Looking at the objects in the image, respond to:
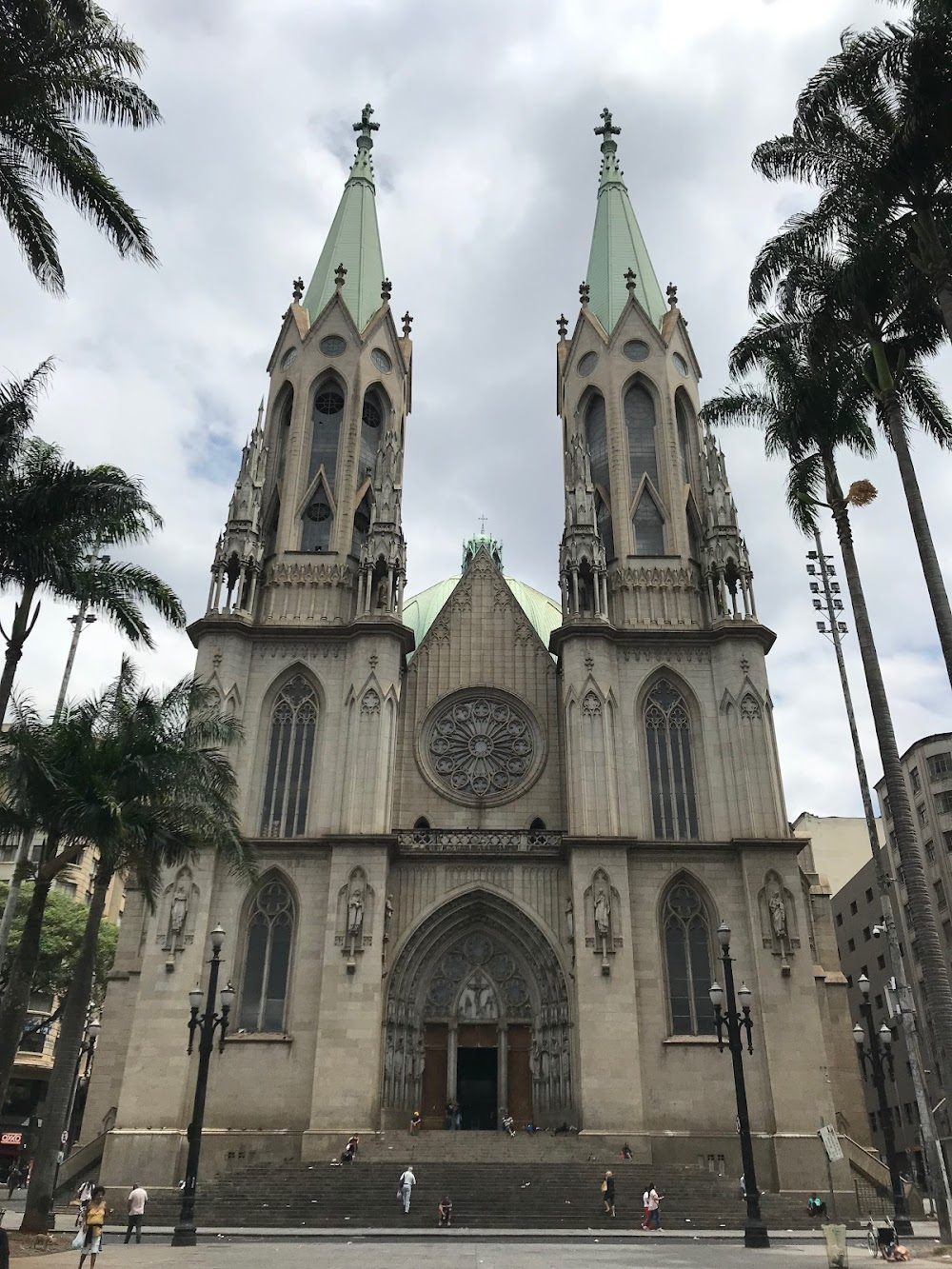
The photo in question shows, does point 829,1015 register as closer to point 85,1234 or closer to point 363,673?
point 363,673

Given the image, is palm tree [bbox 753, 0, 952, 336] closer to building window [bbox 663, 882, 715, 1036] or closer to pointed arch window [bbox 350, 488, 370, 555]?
building window [bbox 663, 882, 715, 1036]

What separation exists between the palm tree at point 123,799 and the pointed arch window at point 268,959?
18.3 feet

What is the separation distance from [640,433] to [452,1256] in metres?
28.4

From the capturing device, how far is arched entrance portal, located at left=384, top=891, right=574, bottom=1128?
92.3 feet

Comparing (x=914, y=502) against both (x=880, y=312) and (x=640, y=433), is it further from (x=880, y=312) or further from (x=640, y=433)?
(x=640, y=433)

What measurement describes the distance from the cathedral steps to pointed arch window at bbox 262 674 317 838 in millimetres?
9368

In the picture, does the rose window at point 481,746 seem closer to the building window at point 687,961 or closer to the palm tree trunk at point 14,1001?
the building window at point 687,961

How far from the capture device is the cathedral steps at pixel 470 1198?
22.1 m

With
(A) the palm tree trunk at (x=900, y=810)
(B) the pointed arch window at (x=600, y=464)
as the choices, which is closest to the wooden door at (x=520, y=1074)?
(A) the palm tree trunk at (x=900, y=810)

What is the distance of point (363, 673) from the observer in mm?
31438

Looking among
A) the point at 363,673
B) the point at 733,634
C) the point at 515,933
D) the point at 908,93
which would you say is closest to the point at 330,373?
the point at 363,673

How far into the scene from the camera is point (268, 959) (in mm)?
28656

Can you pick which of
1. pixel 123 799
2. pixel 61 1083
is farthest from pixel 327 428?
pixel 61 1083

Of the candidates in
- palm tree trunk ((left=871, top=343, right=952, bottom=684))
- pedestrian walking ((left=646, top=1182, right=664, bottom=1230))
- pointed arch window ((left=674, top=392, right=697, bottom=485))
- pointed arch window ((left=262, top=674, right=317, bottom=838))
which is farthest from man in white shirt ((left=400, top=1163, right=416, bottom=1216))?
pointed arch window ((left=674, top=392, right=697, bottom=485))
